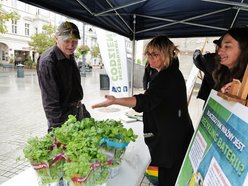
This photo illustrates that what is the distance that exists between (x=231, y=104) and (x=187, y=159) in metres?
0.55

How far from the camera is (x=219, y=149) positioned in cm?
111

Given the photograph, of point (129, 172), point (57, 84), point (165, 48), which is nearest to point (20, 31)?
point (57, 84)

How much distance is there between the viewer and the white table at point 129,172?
131 centimetres

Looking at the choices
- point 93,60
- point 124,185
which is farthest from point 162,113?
point 93,60

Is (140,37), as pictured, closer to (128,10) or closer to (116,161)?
(128,10)

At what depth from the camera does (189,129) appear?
6.36 ft

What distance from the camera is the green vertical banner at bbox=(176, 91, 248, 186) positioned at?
91 centimetres

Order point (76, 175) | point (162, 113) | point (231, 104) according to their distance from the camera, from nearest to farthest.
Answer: point (76, 175) → point (231, 104) → point (162, 113)

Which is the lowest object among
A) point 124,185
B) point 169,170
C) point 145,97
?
point 169,170

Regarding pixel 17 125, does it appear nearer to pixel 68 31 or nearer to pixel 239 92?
pixel 68 31

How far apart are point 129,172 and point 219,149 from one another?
0.61m

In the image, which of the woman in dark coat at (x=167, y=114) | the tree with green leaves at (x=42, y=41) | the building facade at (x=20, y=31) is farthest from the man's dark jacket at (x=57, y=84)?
the tree with green leaves at (x=42, y=41)

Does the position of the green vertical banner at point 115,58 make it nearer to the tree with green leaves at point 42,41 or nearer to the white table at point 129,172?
the white table at point 129,172

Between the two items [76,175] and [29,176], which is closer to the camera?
[76,175]
